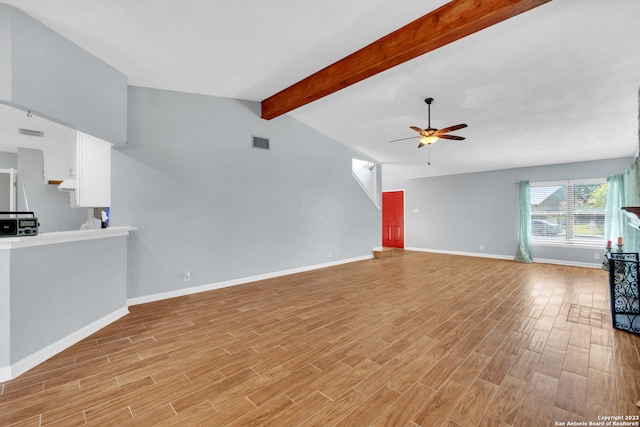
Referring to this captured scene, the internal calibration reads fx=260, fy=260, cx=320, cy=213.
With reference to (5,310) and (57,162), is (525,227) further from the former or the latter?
(57,162)

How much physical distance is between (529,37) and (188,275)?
5.47 m

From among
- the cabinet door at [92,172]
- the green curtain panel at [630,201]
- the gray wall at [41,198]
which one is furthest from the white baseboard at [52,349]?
the green curtain panel at [630,201]

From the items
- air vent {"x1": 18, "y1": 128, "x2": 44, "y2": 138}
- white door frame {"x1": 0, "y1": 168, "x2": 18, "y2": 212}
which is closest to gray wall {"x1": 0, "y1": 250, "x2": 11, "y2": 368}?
air vent {"x1": 18, "y1": 128, "x2": 44, "y2": 138}

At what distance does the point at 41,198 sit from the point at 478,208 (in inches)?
408

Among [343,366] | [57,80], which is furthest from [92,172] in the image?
[343,366]

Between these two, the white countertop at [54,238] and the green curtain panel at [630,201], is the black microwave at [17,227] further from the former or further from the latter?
the green curtain panel at [630,201]

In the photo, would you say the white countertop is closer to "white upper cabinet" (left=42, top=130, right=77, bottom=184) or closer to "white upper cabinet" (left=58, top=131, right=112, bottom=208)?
"white upper cabinet" (left=58, top=131, right=112, bottom=208)

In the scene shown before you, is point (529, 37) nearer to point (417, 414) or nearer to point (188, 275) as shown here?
point (417, 414)

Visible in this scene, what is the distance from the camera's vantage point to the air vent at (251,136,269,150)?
5.03 meters

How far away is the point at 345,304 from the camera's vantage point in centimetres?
372

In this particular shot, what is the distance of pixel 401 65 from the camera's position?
3570 mm

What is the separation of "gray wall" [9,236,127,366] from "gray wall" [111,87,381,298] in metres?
0.58

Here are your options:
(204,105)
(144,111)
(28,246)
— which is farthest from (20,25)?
(204,105)

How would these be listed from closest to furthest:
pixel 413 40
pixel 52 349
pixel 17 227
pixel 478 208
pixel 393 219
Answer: pixel 17 227 → pixel 52 349 → pixel 413 40 → pixel 478 208 → pixel 393 219
